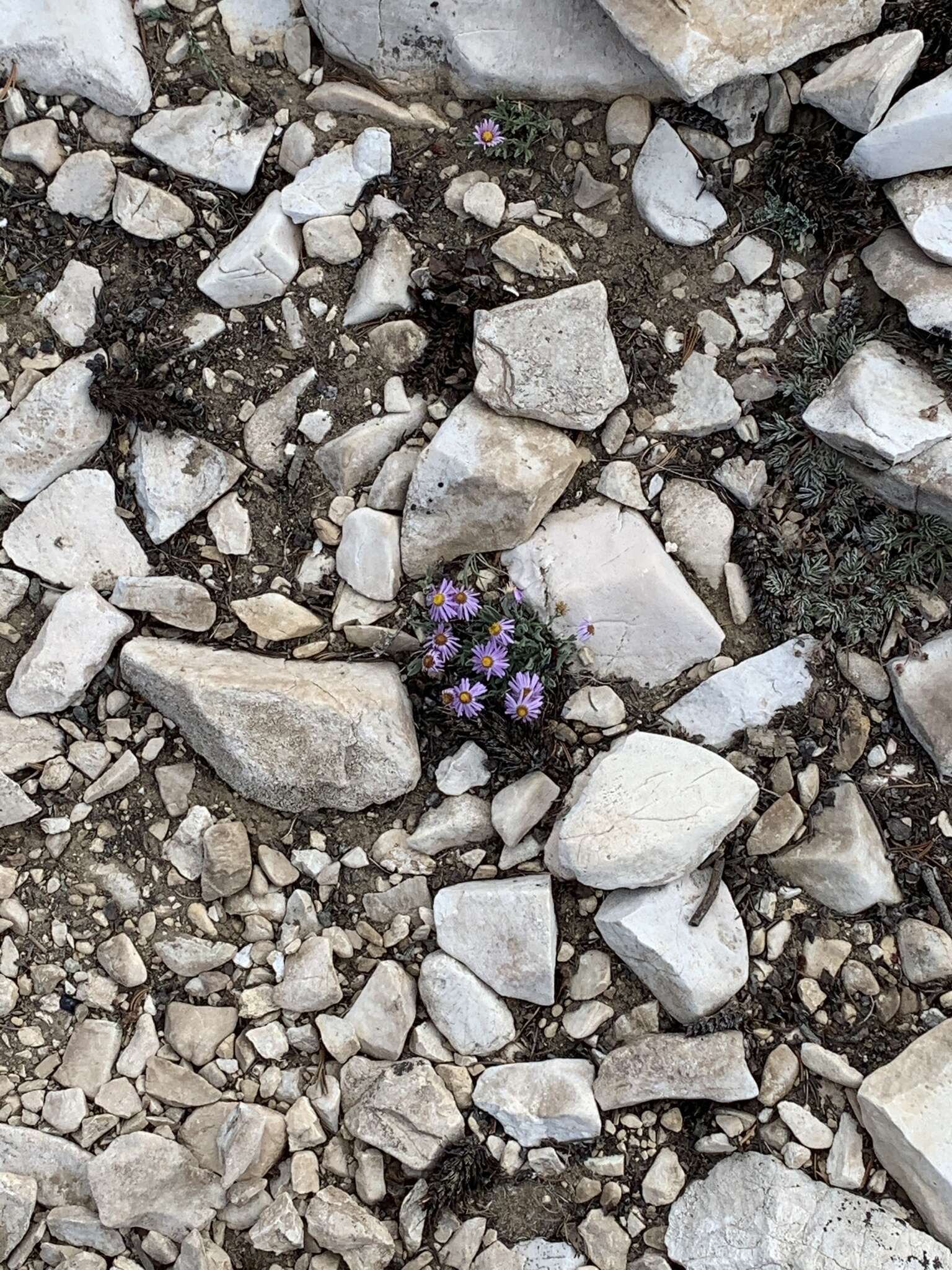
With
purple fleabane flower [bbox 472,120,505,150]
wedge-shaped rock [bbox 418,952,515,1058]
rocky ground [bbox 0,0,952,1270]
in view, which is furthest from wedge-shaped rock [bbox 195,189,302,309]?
wedge-shaped rock [bbox 418,952,515,1058]

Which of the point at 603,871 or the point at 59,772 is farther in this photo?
the point at 59,772

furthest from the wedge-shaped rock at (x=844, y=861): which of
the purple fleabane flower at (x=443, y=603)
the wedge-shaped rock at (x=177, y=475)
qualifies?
the wedge-shaped rock at (x=177, y=475)

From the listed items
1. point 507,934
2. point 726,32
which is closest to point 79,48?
point 726,32

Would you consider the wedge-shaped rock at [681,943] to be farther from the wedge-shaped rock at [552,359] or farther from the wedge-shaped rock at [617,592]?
the wedge-shaped rock at [552,359]

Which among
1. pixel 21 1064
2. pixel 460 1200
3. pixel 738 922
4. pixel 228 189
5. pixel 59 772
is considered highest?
pixel 228 189

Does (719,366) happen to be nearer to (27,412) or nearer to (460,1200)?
(27,412)

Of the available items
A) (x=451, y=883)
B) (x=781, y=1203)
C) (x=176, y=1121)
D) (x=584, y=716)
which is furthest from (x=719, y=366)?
(x=176, y=1121)

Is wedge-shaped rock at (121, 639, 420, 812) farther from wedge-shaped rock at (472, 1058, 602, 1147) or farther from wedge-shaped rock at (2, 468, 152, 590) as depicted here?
wedge-shaped rock at (472, 1058, 602, 1147)
